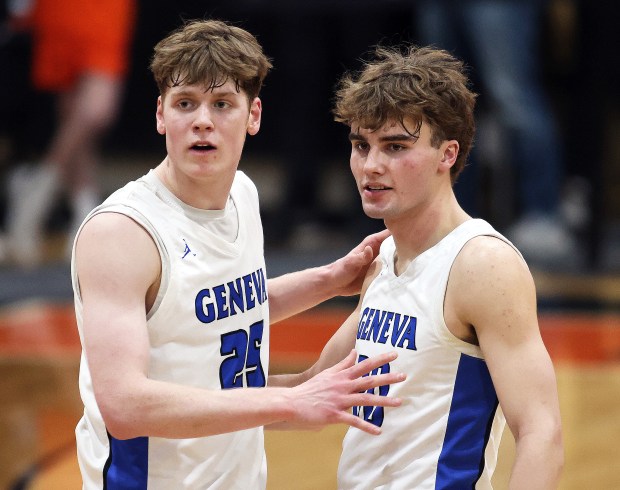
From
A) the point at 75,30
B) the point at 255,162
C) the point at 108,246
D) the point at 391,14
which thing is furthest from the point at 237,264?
the point at 255,162

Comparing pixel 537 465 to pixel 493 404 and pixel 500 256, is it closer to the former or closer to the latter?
pixel 493 404

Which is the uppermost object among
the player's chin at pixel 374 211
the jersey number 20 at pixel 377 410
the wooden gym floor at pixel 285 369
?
the player's chin at pixel 374 211

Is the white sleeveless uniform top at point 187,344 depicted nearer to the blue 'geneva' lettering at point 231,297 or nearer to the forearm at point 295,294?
the blue 'geneva' lettering at point 231,297

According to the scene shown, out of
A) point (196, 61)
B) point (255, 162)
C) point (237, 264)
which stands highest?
point (196, 61)

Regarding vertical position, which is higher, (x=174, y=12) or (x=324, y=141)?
(x=174, y=12)

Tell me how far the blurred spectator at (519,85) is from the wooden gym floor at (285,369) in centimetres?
120

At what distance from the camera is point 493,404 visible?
3061mm

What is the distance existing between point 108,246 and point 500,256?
3.14 feet

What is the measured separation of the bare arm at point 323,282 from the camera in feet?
11.8

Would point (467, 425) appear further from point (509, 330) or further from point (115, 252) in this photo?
point (115, 252)

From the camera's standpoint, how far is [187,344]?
3236mm

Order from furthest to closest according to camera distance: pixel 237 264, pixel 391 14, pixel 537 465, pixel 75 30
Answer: pixel 391 14 < pixel 75 30 < pixel 237 264 < pixel 537 465

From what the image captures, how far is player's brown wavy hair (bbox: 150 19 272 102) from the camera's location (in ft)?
10.4

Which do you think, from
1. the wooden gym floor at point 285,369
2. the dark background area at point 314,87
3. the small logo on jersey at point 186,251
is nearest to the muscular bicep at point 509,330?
the small logo on jersey at point 186,251
